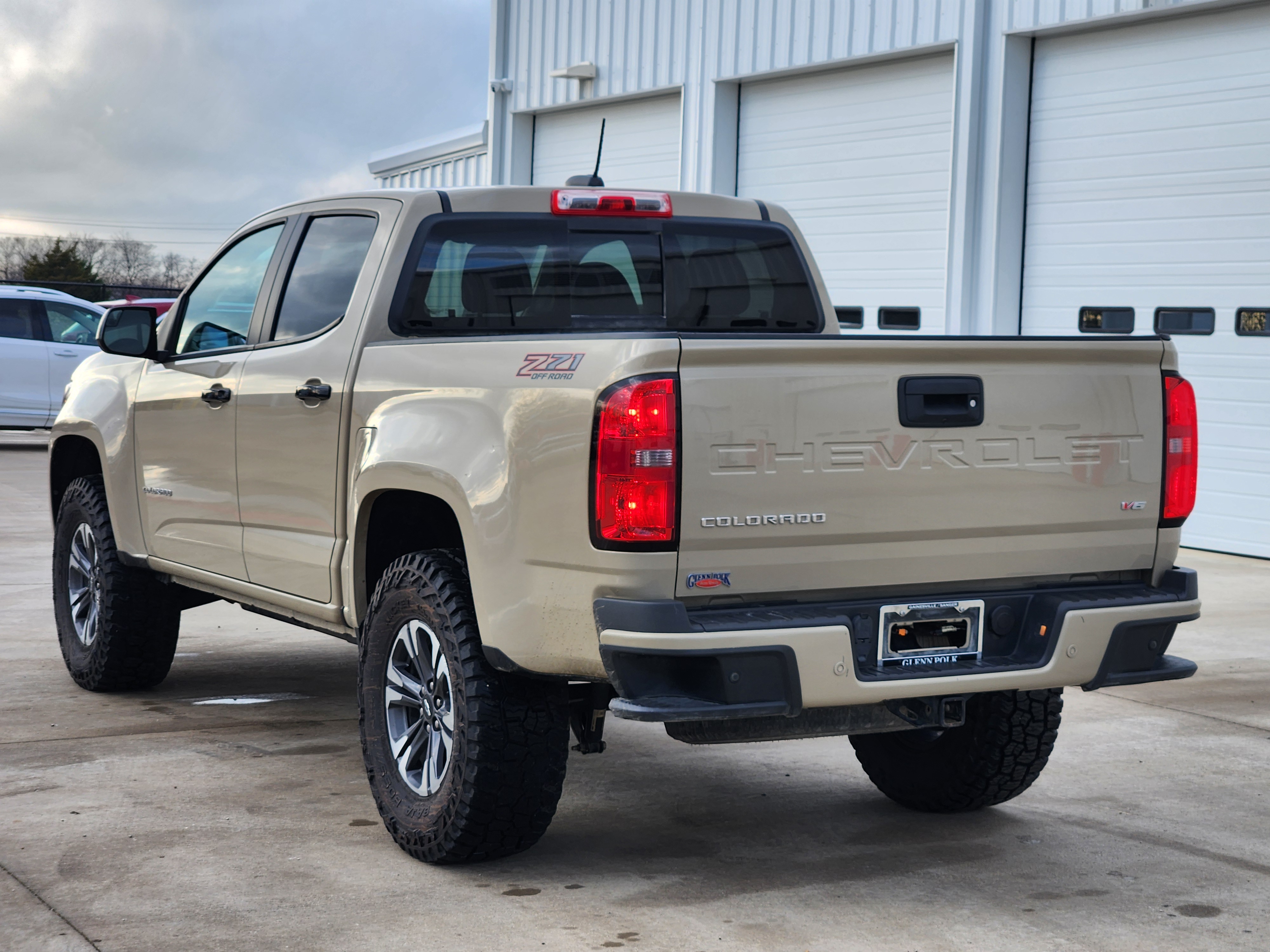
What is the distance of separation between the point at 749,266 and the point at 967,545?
71.7 inches

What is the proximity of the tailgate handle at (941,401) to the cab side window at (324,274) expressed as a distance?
1.91m

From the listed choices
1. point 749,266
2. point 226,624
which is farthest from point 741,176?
point 749,266

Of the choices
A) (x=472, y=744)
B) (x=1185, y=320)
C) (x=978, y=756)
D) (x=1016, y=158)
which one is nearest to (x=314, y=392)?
(x=472, y=744)

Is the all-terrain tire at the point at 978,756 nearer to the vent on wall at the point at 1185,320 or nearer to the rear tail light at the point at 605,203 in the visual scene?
the rear tail light at the point at 605,203

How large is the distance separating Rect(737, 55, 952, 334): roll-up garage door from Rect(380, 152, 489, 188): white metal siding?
5.15m

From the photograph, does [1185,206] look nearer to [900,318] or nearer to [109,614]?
[900,318]

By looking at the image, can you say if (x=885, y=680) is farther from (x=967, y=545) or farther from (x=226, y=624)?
(x=226, y=624)

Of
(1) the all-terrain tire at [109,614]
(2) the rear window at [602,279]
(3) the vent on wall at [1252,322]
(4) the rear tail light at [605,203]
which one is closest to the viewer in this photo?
(2) the rear window at [602,279]

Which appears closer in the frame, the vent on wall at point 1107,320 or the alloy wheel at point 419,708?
the alloy wheel at point 419,708

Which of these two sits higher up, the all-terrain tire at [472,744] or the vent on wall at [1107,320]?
the vent on wall at [1107,320]

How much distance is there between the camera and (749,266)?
5449 millimetres

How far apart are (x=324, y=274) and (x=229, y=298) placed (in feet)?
2.45

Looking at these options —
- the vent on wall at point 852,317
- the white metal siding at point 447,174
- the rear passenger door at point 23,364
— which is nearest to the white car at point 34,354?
the rear passenger door at point 23,364

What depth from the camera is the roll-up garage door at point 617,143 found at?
15992mm
